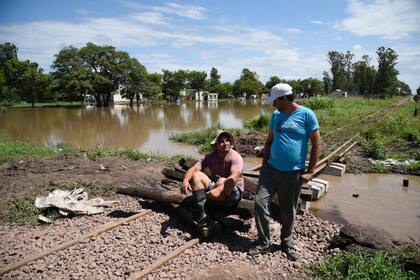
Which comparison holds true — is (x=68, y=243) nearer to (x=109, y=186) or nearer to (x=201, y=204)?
(x=201, y=204)

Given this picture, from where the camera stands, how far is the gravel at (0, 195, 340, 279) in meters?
4.21

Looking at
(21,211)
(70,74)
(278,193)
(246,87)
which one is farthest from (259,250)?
(246,87)

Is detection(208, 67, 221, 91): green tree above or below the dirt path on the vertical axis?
above

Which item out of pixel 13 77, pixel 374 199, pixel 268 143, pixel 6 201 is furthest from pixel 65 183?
pixel 13 77

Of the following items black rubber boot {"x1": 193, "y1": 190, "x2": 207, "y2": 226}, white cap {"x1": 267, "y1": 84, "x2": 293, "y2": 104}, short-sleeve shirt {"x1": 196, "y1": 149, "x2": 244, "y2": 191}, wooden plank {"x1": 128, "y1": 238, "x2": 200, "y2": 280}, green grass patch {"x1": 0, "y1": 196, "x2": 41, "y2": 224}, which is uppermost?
white cap {"x1": 267, "y1": 84, "x2": 293, "y2": 104}

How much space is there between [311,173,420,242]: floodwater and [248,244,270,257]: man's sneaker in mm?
2678

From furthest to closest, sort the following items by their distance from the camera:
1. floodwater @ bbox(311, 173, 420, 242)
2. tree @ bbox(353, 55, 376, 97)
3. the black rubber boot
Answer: tree @ bbox(353, 55, 376, 97), floodwater @ bbox(311, 173, 420, 242), the black rubber boot

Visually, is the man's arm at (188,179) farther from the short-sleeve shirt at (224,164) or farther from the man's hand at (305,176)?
the man's hand at (305,176)

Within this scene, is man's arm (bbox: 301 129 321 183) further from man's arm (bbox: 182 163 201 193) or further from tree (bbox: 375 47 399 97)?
tree (bbox: 375 47 399 97)

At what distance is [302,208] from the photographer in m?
6.40

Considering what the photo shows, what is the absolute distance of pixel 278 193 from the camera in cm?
445

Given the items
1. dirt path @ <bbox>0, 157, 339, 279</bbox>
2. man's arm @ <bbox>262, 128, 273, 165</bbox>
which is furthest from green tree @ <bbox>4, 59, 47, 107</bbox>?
man's arm @ <bbox>262, 128, 273, 165</bbox>

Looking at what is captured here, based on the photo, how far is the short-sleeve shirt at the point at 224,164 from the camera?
5120 millimetres

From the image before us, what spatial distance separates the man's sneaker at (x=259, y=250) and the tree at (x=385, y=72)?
60.7 metres
